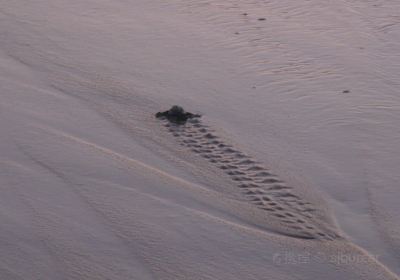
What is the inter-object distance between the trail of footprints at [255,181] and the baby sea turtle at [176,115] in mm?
42

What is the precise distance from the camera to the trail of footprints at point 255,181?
3949 millimetres

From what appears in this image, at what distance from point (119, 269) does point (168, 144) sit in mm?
1432

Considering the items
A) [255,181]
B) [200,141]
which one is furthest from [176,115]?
[255,181]

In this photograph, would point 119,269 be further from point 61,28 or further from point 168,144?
point 61,28

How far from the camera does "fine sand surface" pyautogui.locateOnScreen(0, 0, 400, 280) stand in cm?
366

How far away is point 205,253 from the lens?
144 inches

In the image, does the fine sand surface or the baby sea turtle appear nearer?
the fine sand surface

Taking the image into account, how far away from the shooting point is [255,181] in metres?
4.38

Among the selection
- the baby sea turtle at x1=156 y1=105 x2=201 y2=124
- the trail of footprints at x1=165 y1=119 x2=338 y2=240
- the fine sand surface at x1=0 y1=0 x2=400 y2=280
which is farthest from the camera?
the baby sea turtle at x1=156 y1=105 x2=201 y2=124

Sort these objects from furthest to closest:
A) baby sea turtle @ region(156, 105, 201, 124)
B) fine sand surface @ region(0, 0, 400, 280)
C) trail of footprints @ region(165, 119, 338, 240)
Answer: baby sea turtle @ region(156, 105, 201, 124) → trail of footprints @ region(165, 119, 338, 240) → fine sand surface @ region(0, 0, 400, 280)

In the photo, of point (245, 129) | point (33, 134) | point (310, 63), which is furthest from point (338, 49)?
point (33, 134)

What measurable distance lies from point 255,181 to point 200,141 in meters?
0.61

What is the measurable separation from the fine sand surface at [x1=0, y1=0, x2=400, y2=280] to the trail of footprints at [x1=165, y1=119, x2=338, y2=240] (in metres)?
0.01

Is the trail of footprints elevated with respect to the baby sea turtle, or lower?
lower
